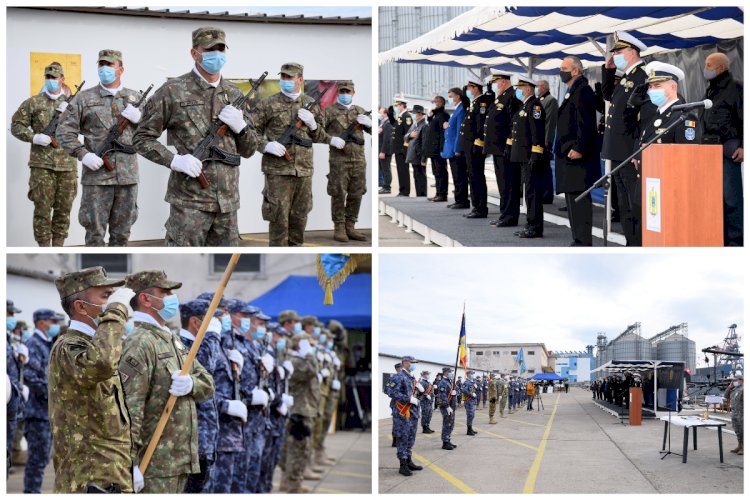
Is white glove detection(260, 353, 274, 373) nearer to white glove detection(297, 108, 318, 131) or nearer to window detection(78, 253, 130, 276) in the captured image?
white glove detection(297, 108, 318, 131)

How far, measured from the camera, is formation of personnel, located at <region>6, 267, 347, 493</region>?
4.84 meters

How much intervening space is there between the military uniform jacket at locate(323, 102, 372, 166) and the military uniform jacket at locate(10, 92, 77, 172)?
206 centimetres

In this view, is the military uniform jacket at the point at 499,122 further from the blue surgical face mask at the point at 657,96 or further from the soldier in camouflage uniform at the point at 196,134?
the soldier in camouflage uniform at the point at 196,134

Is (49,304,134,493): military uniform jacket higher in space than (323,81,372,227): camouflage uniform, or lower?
lower

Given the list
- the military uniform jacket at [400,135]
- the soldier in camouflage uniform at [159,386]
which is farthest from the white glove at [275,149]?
the military uniform jacket at [400,135]

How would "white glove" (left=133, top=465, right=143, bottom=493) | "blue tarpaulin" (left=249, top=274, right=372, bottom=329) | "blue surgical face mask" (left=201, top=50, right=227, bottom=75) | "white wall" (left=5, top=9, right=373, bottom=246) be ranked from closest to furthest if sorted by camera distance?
1. "white glove" (left=133, top=465, right=143, bottom=493)
2. "blue surgical face mask" (left=201, top=50, right=227, bottom=75)
3. "white wall" (left=5, top=9, right=373, bottom=246)
4. "blue tarpaulin" (left=249, top=274, right=372, bottom=329)

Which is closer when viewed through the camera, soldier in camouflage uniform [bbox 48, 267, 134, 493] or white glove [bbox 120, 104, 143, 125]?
soldier in camouflage uniform [bbox 48, 267, 134, 493]

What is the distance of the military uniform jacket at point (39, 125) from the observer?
8.24 metres

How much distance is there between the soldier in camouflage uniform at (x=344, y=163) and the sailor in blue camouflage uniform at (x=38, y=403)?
2565 mm

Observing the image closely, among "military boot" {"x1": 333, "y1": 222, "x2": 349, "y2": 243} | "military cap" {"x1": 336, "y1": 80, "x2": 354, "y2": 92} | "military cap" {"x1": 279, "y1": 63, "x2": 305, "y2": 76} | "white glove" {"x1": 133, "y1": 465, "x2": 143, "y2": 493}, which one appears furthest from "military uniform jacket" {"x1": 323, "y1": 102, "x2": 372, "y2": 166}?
"white glove" {"x1": 133, "y1": 465, "x2": 143, "y2": 493}

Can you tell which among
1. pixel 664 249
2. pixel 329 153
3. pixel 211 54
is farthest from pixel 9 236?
pixel 664 249

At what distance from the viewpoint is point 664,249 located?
631 centimetres

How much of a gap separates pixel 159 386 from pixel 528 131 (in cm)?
399

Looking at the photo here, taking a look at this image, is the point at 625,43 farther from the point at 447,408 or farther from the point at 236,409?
the point at 236,409
